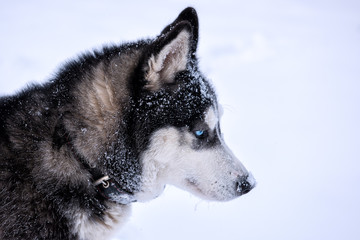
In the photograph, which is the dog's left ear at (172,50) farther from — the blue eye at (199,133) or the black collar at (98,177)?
the black collar at (98,177)

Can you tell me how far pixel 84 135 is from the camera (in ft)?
5.94

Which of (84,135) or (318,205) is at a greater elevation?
(84,135)

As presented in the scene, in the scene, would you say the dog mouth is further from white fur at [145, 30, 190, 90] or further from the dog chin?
white fur at [145, 30, 190, 90]

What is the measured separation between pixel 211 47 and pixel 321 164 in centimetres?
388

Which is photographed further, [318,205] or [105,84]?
[318,205]

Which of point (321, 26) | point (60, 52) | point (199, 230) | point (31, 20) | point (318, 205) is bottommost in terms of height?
point (321, 26)

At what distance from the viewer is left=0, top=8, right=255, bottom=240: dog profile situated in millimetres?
1712

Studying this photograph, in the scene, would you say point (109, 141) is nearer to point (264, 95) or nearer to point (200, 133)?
point (200, 133)

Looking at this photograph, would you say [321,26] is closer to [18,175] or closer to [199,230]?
[199,230]

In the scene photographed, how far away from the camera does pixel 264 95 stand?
6043 mm

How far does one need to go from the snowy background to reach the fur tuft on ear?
674mm

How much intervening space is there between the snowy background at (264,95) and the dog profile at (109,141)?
0.47 metres

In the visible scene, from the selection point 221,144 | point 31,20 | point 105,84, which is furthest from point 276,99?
point 31,20

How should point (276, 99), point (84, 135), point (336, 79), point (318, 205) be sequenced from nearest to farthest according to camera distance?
1. point (84, 135)
2. point (318, 205)
3. point (276, 99)
4. point (336, 79)
